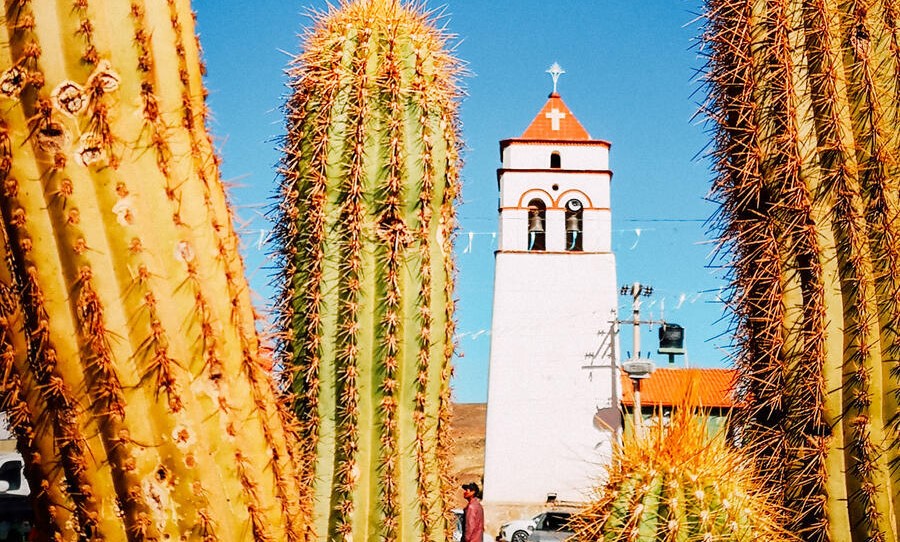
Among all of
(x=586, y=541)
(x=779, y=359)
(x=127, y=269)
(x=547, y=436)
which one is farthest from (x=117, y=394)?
(x=547, y=436)

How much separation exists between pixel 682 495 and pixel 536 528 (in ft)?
53.4

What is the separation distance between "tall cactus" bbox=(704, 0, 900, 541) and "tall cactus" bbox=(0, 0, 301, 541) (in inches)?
81.9

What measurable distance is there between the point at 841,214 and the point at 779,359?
0.55 meters

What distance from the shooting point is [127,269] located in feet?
5.88

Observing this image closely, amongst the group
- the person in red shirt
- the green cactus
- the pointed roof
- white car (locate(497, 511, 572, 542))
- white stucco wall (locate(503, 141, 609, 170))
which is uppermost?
the pointed roof

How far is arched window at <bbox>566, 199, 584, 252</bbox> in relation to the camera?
24.6 meters

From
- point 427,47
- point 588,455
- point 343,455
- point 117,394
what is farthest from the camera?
point 588,455

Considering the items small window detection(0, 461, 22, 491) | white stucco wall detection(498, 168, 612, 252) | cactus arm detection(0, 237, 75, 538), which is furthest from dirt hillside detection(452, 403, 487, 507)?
cactus arm detection(0, 237, 75, 538)

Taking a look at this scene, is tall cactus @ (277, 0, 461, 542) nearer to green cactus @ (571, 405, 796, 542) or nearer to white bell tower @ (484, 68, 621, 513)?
green cactus @ (571, 405, 796, 542)

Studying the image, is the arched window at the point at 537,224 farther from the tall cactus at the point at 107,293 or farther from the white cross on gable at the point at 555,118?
the tall cactus at the point at 107,293

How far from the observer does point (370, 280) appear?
11.7 ft

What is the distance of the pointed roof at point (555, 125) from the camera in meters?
25.7

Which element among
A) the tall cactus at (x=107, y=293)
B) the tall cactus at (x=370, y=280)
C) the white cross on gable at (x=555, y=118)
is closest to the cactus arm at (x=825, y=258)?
the tall cactus at (x=370, y=280)

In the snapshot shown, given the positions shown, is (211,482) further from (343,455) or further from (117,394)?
(343,455)
